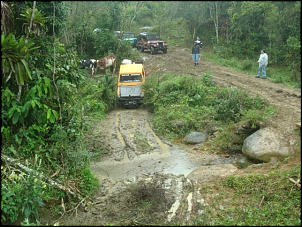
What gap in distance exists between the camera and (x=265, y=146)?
35.9 feet

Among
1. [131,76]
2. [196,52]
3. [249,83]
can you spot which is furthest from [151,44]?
[249,83]

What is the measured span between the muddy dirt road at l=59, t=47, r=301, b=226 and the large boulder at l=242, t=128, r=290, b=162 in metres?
0.36

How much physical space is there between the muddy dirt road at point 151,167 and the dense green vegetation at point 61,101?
0.59 meters

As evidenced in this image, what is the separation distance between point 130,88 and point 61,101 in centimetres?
811

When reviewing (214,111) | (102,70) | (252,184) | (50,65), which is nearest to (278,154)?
(252,184)

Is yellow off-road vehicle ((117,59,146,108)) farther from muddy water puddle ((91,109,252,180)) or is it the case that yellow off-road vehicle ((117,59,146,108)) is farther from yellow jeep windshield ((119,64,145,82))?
muddy water puddle ((91,109,252,180))

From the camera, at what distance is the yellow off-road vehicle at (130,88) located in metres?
17.2

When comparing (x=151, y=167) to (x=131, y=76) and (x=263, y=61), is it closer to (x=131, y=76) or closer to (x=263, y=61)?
(x=131, y=76)

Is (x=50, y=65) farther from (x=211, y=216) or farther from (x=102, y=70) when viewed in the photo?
(x=102, y=70)

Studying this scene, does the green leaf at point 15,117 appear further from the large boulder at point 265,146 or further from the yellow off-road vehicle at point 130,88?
the yellow off-road vehicle at point 130,88

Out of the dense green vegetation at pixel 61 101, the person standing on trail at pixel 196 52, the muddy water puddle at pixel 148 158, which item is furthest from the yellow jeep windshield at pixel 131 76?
the person standing on trail at pixel 196 52

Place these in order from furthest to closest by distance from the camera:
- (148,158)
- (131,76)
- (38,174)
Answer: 1. (131,76)
2. (148,158)
3. (38,174)

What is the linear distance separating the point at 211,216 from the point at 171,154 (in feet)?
15.3

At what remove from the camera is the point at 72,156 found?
337 inches
